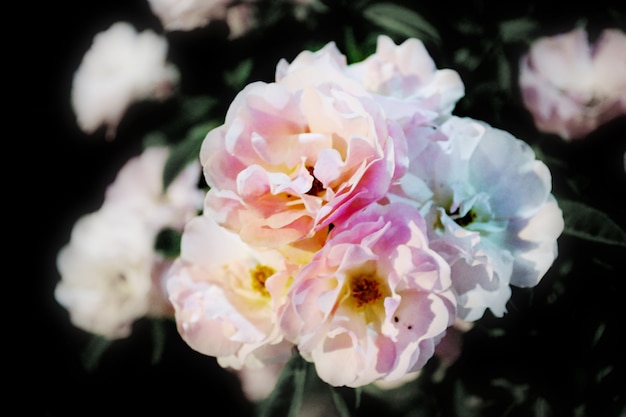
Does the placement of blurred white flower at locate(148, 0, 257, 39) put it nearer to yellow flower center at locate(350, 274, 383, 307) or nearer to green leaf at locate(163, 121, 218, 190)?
green leaf at locate(163, 121, 218, 190)

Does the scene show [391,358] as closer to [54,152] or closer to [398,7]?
[398,7]

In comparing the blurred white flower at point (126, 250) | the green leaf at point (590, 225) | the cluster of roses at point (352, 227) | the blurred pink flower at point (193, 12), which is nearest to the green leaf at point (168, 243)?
the blurred white flower at point (126, 250)

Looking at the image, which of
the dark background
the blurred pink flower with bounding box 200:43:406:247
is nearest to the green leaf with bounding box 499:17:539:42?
the dark background

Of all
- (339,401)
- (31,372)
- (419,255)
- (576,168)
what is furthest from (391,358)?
(31,372)

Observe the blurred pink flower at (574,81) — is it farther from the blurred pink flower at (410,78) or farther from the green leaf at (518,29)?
the blurred pink flower at (410,78)

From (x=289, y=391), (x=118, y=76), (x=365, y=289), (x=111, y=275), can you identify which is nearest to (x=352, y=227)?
(x=365, y=289)

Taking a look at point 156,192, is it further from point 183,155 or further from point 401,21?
point 401,21
